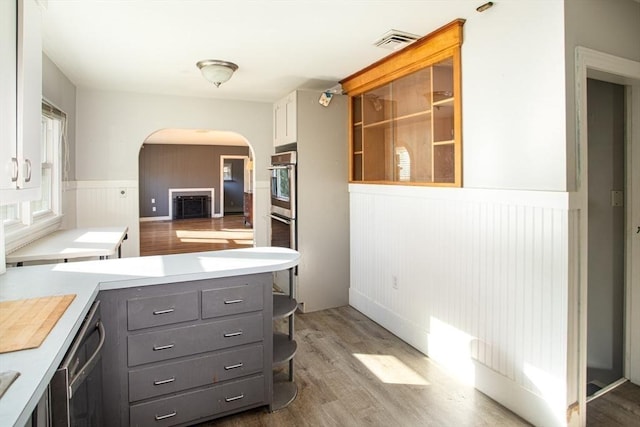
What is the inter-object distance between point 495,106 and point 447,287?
47.4 inches

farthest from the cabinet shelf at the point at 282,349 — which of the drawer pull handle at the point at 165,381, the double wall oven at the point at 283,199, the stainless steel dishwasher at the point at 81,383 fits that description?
the double wall oven at the point at 283,199

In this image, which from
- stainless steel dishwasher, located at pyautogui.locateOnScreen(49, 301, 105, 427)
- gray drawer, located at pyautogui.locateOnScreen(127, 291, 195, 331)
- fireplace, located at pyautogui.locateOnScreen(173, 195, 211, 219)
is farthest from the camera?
fireplace, located at pyautogui.locateOnScreen(173, 195, 211, 219)

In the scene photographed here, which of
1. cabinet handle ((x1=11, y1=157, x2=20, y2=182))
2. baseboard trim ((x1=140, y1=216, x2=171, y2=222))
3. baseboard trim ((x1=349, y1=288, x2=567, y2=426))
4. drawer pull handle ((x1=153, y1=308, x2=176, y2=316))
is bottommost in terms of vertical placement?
baseboard trim ((x1=349, y1=288, x2=567, y2=426))

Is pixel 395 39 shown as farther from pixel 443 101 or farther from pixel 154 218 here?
pixel 154 218

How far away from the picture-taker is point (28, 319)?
133 cm

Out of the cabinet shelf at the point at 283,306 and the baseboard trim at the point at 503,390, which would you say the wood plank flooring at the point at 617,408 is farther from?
the cabinet shelf at the point at 283,306

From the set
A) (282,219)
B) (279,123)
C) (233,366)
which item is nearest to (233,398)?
(233,366)

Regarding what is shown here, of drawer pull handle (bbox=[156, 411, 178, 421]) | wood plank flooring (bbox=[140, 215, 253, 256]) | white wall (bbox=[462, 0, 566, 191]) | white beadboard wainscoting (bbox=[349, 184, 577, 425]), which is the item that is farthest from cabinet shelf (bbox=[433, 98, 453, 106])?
wood plank flooring (bbox=[140, 215, 253, 256])

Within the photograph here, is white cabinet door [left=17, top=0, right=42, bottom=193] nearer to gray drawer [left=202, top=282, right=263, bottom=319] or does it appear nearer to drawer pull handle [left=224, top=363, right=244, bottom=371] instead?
gray drawer [left=202, top=282, right=263, bottom=319]

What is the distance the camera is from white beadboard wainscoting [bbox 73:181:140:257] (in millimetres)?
3934

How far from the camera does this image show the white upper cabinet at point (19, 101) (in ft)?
4.35

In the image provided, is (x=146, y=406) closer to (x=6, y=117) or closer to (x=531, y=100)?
(x=6, y=117)

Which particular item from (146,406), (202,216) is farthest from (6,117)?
(202,216)

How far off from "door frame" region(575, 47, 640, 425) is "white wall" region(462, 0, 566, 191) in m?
0.11
